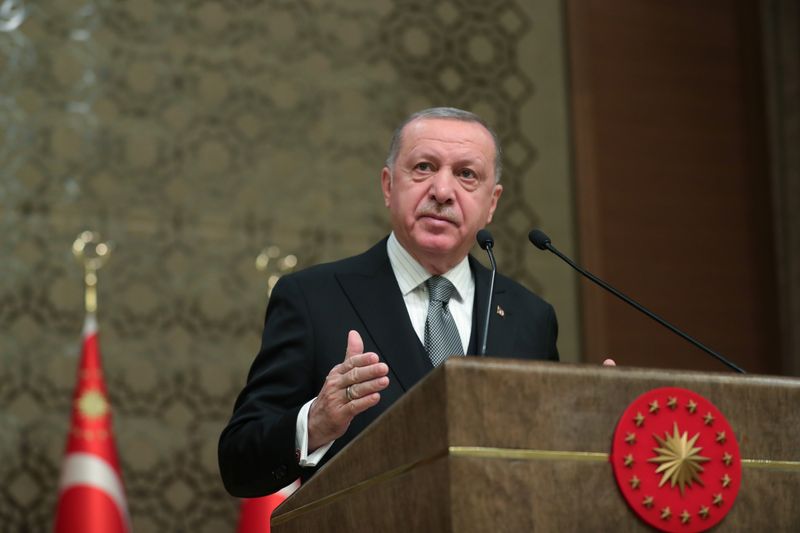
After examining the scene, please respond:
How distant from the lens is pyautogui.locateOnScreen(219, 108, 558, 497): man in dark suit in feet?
8.22

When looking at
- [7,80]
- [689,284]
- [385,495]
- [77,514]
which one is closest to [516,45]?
[689,284]

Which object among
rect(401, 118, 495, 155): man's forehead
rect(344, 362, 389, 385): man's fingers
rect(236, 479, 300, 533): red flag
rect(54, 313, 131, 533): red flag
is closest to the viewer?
rect(344, 362, 389, 385): man's fingers

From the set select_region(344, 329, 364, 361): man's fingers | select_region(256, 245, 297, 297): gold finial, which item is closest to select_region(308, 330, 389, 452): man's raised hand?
select_region(344, 329, 364, 361): man's fingers

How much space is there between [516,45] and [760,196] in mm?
1552

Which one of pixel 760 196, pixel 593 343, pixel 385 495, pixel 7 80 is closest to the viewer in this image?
pixel 385 495

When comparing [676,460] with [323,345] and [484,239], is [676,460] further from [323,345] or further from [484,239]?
[323,345]

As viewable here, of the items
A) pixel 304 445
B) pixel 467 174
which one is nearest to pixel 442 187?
pixel 467 174

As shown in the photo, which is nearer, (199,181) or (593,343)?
(199,181)

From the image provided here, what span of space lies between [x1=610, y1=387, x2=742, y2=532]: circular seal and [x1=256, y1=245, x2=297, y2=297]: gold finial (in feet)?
12.0

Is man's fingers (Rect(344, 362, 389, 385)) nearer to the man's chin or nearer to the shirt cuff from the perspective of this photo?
A: the shirt cuff

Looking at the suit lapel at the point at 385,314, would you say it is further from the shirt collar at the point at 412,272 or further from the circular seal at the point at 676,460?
the circular seal at the point at 676,460

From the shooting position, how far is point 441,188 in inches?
116

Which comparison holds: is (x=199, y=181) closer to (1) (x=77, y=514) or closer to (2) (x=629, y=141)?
(1) (x=77, y=514)

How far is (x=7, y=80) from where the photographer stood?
16.5 ft
